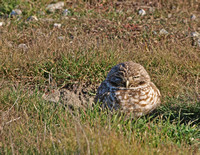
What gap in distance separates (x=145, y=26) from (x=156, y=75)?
87.3 inches

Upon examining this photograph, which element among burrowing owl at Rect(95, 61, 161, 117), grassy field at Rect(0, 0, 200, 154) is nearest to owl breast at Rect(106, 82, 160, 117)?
burrowing owl at Rect(95, 61, 161, 117)

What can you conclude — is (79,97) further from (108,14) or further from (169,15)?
(169,15)

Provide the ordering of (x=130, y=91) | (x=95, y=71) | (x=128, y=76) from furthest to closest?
(x=95, y=71) < (x=130, y=91) < (x=128, y=76)

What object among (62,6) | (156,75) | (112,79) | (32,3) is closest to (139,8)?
(62,6)

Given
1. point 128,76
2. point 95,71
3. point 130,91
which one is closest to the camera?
point 128,76

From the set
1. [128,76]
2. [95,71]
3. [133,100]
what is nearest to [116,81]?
[128,76]

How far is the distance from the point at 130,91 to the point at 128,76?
21 centimetres

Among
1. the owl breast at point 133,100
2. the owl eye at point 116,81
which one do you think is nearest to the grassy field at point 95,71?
the owl breast at point 133,100

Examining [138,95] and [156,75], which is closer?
[138,95]

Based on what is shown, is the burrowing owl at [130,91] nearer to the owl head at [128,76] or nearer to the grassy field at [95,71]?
the owl head at [128,76]

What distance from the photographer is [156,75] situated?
212 inches

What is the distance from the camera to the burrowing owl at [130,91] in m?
3.75

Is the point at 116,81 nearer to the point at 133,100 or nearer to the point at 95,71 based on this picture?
the point at 133,100

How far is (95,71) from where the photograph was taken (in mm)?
5496
